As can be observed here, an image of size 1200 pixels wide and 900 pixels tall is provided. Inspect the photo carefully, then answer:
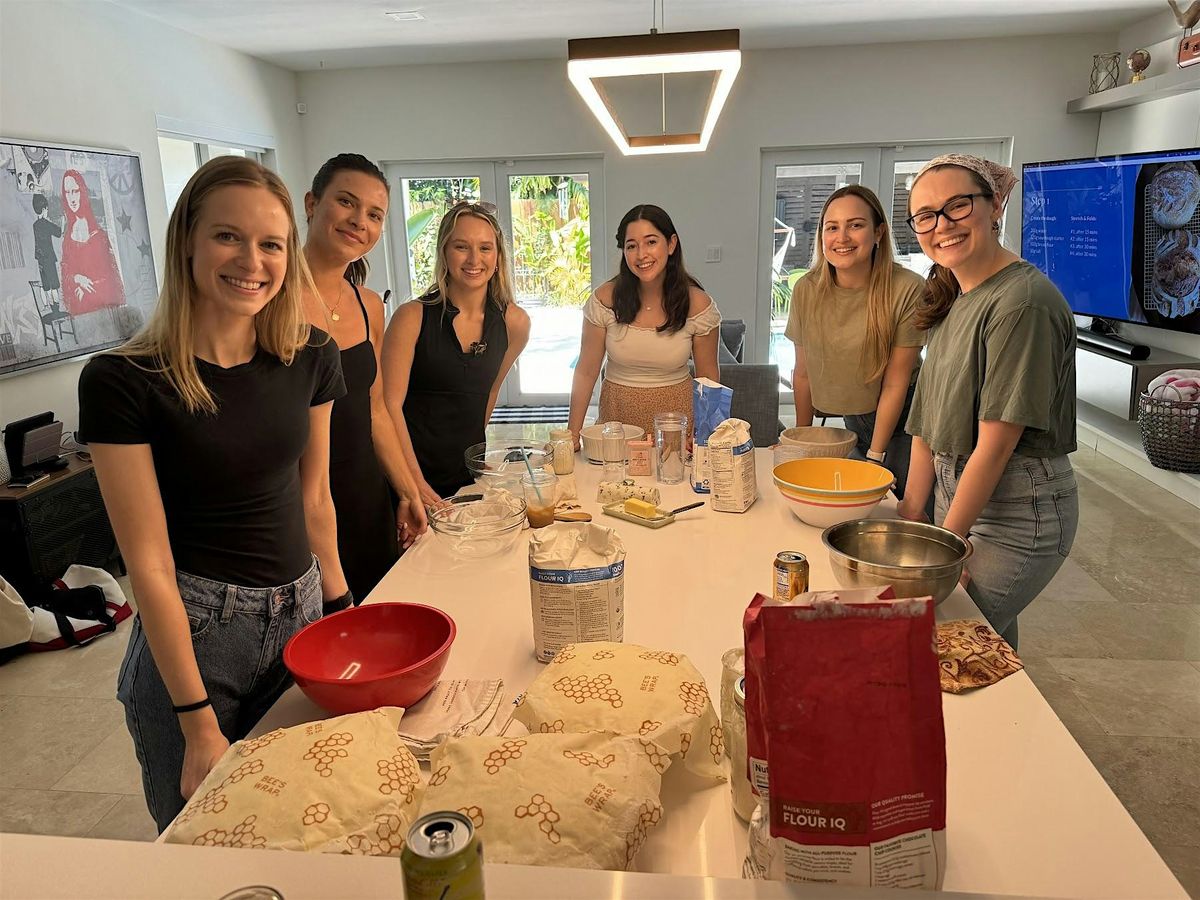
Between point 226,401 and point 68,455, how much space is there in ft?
10.3

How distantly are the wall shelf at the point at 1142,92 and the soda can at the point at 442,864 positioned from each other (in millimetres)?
5479

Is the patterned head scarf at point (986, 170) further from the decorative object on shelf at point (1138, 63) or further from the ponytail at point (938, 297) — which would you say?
the decorative object on shelf at point (1138, 63)

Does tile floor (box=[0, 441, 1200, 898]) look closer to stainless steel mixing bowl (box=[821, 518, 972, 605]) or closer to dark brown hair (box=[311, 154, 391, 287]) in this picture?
stainless steel mixing bowl (box=[821, 518, 972, 605])

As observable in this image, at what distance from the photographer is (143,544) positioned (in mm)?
1134

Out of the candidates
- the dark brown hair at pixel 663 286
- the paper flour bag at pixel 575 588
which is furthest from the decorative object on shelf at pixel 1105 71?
the paper flour bag at pixel 575 588

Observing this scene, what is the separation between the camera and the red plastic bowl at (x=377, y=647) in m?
1.14

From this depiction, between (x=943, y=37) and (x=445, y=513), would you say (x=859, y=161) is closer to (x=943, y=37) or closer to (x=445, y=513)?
(x=943, y=37)

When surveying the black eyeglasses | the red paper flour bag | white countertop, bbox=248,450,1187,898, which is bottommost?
white countertop, bbox=248,450,1187,898

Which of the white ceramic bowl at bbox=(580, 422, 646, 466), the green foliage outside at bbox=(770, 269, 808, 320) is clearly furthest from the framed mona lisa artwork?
the green foliage outside at bbox=(770, 269, 808, 320)

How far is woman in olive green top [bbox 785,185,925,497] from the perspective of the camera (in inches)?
97.0

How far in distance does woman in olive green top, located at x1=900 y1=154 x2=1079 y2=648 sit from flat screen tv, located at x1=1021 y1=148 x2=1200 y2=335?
351cm

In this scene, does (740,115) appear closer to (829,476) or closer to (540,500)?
(829,476)

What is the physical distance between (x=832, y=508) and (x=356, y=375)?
1138mm

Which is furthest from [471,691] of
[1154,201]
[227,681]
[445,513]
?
[1154,201]
